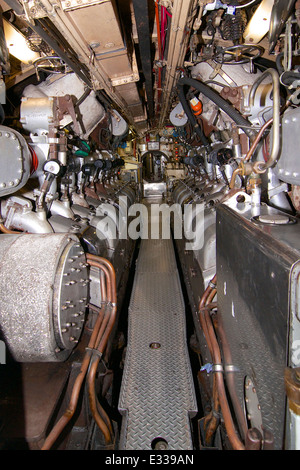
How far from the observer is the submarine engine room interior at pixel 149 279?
1.11m

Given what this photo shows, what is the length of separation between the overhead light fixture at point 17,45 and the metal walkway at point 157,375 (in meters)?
2.72

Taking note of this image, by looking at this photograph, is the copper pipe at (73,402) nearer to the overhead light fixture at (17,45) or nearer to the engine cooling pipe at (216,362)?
the engine cooling pipe at (216,362)

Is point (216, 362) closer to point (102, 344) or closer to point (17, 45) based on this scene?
point (102, 344)

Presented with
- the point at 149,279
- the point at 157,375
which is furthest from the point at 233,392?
the point at 149,279

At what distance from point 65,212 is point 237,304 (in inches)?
80.0

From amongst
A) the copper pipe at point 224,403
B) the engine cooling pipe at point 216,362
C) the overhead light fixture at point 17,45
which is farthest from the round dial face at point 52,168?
the copper pipe at point 224,403

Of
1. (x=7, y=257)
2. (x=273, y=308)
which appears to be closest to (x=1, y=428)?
(x=7, y=257)

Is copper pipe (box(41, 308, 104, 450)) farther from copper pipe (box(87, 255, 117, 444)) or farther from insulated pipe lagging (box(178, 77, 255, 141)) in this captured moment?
insulated pipe lagging (box(178, 77, 255, 141))

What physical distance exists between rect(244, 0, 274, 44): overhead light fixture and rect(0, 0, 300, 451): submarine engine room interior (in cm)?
1

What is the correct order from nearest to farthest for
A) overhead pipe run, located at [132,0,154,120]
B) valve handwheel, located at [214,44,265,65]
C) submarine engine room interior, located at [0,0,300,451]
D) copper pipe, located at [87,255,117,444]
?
submarine engine room interior, located at [0,0,300,451] → copper pipe, located at [87,255,117,444] → overhead pipe run, located at [132,0,154,120] → valve handwheel, located at [214,44,265,65]

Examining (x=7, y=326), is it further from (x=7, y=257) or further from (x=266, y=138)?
(x=266, y=138)

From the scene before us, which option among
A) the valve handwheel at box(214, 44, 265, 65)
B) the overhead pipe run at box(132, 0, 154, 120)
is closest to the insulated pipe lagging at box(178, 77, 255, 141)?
the valve handwheel at box(214, 44, 265, 65)

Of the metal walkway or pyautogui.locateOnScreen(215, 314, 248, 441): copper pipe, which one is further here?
the metal walkway

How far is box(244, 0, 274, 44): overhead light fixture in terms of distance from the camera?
7.19ft
